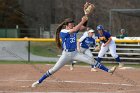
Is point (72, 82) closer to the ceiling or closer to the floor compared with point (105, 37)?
closer to the floor

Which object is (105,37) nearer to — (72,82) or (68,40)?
(72,82)

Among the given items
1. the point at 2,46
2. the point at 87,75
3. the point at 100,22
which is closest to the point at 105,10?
the point at 100,22

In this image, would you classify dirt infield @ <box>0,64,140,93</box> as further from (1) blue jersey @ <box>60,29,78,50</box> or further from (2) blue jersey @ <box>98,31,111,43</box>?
(2) blue jersey @ <box>98,31,111,43</box>

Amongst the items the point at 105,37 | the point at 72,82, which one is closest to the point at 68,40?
the point at 72,82

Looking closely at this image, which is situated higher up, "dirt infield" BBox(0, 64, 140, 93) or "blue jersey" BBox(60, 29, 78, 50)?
"blue jersey" BBox(60, 29, 78, 50)

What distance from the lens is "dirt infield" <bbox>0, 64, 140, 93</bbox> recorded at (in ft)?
39.7

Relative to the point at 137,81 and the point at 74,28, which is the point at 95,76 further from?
the point at 74,28

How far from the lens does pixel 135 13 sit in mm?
32344

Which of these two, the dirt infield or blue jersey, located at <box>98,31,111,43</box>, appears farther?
blue jersey, located at <box>98,31,111,43</box>

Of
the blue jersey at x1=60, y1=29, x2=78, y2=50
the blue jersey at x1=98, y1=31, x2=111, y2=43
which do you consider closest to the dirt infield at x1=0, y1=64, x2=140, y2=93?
the blue jersey at x1=60, y1=29, x2=78, y2=50

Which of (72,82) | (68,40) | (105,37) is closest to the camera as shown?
(68,40)

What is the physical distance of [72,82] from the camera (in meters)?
14.1

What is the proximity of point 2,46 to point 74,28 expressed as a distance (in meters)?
14.3

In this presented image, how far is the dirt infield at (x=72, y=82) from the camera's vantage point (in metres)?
12.1
